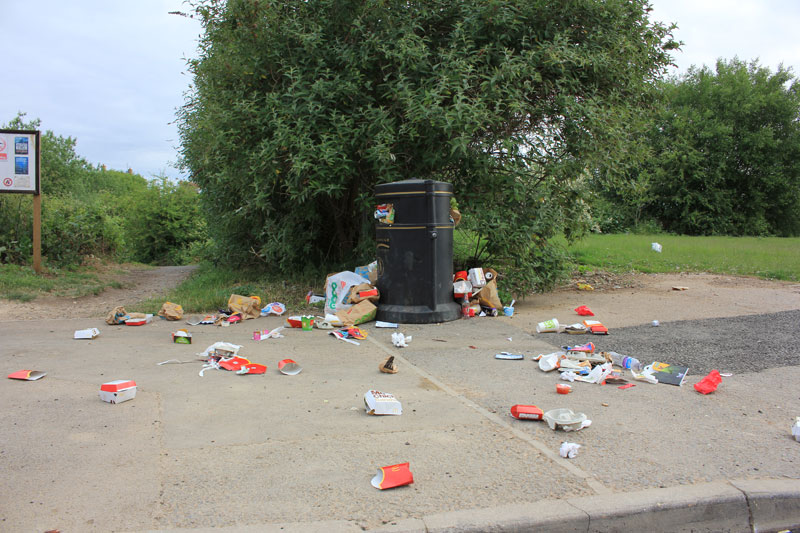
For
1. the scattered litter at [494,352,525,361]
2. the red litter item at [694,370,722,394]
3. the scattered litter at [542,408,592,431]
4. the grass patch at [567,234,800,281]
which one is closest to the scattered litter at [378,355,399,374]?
the scattered litter at [494,352,525,361]

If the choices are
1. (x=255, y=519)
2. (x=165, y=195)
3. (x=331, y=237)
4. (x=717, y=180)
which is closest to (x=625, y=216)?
(x=717, y=180)

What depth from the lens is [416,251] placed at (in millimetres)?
7344

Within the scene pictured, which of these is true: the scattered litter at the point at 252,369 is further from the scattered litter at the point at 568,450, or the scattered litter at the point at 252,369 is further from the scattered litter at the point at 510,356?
the scattered litter at the point at 568,450

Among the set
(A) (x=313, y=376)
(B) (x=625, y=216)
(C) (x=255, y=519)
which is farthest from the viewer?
(B) (x=625, y=216)

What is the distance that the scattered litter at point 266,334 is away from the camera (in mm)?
6539

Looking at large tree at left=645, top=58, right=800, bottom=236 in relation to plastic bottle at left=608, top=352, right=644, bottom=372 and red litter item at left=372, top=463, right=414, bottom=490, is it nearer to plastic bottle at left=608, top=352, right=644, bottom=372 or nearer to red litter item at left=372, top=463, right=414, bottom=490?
plastic bottle at left=608, top=352, right=644, bottom=372

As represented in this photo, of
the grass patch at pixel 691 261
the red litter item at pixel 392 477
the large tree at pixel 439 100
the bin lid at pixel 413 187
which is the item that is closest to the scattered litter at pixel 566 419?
the red litter item at pixel 392 477

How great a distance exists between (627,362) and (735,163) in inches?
1489

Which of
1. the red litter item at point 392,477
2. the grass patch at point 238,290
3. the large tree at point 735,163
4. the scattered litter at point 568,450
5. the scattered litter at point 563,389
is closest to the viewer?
the red litter item at point 392,477

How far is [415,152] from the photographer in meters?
8.60

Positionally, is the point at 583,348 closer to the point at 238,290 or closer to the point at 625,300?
the point at 625,300

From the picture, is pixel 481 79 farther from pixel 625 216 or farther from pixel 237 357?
pixel 625 216

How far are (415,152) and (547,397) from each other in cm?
496

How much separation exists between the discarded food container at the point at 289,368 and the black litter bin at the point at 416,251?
2.32m
